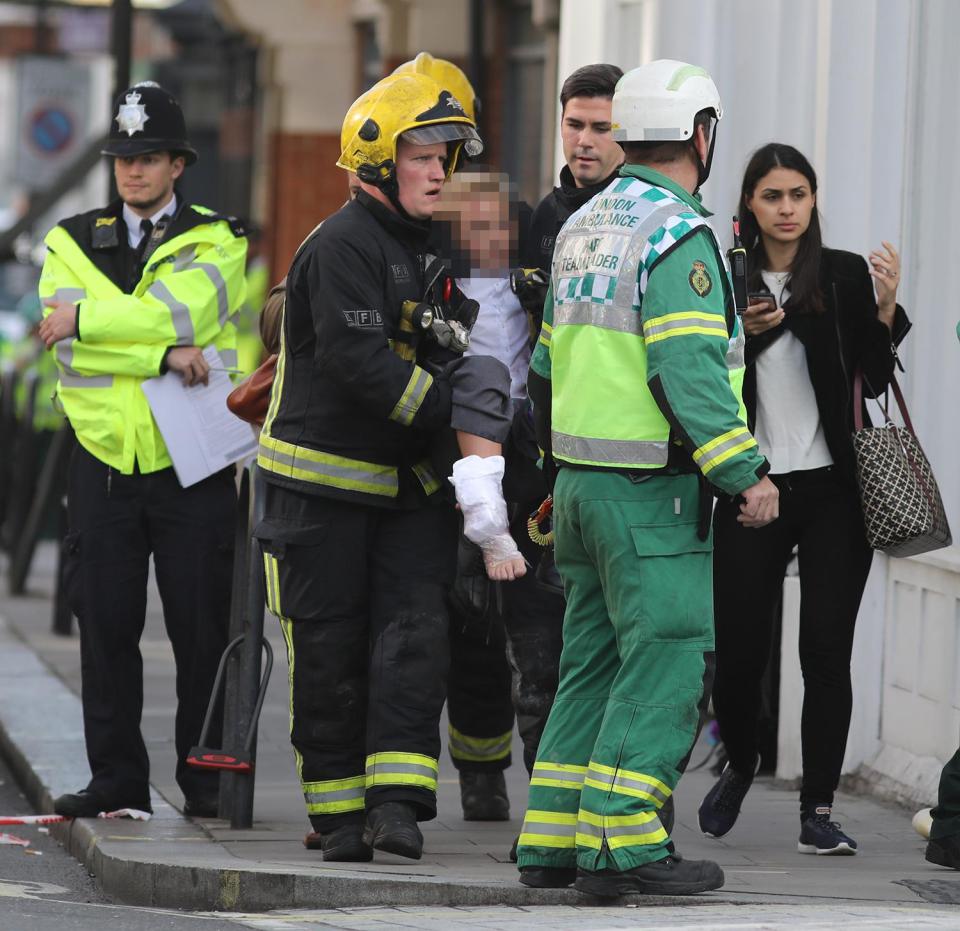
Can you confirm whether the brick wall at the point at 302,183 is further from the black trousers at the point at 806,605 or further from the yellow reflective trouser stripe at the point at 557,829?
the yellow reflective trouser stripe at the point at 557,829

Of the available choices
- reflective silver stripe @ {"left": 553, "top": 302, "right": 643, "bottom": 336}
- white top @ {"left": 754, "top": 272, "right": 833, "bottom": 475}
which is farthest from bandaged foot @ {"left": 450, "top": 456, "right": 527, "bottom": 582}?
white top @ {"left": 754, "top": 272, "right": 833, "bottom": 475}

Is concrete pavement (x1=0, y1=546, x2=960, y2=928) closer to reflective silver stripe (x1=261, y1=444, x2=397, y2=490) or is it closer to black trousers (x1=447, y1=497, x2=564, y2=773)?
black trousers (x1=447, y1=497, x2=564, y2=773)

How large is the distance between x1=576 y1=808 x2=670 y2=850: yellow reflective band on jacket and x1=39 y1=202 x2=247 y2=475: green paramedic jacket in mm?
2186

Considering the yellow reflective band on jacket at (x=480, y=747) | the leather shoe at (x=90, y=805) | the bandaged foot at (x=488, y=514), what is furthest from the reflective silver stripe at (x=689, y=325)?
the leather shoe at (x=90, y=805)

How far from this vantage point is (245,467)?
23.8ft

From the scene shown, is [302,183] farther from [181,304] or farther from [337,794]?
[337,794]

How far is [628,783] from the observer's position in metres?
5.55

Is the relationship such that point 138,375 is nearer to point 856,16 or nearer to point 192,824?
point 192,824

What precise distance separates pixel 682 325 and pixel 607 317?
209mm

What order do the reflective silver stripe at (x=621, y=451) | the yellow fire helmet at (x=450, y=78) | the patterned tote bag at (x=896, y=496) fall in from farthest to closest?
1. the yellow fire helmet at (x=450, y=78)
2. the patterned tote bag at (x=896, y=496)
3. the reflective silver stripe at (x=621, y=451)

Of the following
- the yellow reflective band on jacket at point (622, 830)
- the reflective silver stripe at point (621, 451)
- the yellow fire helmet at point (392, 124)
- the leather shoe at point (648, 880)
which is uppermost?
the yellow fire helmet at point (392, 124)

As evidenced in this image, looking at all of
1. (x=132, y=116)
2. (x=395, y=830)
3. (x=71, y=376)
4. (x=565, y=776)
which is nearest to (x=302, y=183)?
(x=132, y=116)

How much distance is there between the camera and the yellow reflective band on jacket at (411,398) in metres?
6.06

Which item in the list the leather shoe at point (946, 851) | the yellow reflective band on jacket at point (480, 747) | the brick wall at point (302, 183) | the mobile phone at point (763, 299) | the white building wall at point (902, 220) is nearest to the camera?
the leather shoe at point (946, 851)
